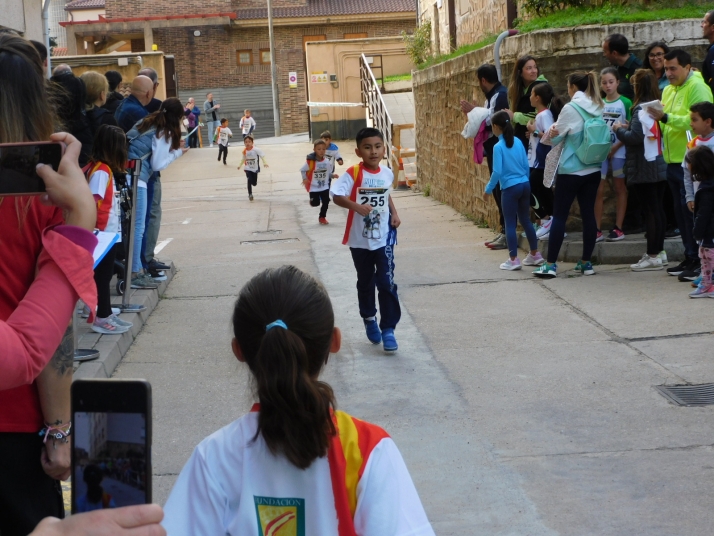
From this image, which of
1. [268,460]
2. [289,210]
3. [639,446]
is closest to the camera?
[268,460]

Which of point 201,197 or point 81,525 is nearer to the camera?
point 81,525

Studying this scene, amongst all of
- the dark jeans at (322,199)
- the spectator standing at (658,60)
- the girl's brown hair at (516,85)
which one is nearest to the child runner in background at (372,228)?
the girl's brown hair at (516,85)

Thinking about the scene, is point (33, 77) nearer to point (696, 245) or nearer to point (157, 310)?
point (157, 310)

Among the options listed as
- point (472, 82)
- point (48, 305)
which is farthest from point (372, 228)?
point (472, 82)

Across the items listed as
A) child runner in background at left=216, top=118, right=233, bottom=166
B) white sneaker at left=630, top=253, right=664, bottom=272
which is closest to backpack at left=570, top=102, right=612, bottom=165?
white sneaker at left=630, top=253, right=664, bottom=272

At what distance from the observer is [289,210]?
1703 centimetres

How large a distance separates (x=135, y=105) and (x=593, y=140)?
4.40 metres

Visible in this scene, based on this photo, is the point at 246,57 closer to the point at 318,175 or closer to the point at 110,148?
the point at 318,175

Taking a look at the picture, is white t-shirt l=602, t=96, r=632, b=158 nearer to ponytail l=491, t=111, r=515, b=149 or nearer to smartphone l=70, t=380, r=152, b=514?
ponytail l=491, t=111, r=515, b=149

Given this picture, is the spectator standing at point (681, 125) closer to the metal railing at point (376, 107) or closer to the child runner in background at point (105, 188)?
the child runner in background at point (105, 188)

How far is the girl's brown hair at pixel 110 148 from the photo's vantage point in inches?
260

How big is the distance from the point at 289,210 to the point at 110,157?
411 inches

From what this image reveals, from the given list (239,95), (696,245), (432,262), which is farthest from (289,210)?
(239,95)

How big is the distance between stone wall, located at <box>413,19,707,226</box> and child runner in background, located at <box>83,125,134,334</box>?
520 cm
